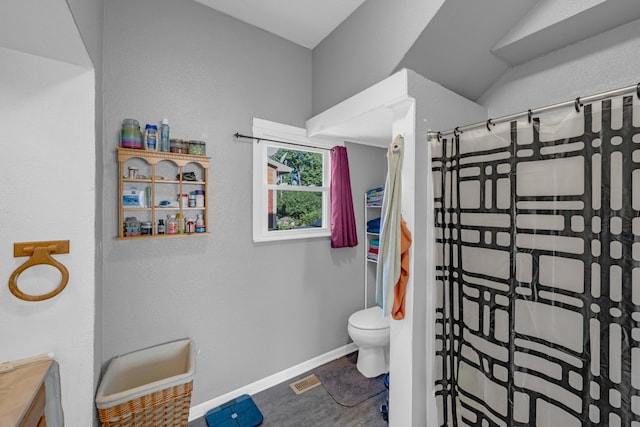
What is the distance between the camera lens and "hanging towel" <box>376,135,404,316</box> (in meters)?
1.41

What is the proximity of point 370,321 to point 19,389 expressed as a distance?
6.31 ft

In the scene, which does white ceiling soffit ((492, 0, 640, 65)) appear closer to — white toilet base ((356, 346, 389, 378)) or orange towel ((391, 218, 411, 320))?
orange towel ((391, 218, 411, 320))

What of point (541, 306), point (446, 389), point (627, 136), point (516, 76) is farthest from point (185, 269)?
point (516, 76)

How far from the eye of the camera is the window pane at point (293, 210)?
6.89ft

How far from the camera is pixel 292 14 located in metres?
1.80

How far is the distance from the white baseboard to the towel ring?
46.9 inches

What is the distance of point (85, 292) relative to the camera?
3.65ft

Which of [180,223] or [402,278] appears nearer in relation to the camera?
[402,278]

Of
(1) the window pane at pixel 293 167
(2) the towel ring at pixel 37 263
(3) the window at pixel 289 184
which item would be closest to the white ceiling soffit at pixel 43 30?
(2) the towel ring at pixel 37 263

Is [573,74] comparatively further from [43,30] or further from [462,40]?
[43,30]

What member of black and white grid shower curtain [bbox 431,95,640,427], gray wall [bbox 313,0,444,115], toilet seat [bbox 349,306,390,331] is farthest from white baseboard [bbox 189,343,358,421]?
gray wall [bbox 313,0,444,115]

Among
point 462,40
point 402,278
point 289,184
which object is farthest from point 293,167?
point 462,40

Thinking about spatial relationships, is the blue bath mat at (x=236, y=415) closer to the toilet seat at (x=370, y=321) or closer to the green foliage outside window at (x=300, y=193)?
the toilet seat at (x=370, y=321)

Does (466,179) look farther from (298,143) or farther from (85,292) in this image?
(85,292)
